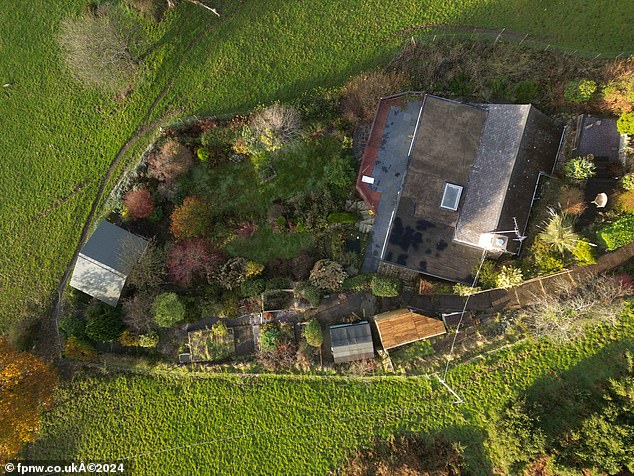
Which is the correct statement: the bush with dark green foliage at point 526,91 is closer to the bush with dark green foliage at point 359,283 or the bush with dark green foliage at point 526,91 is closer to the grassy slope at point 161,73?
the grassy slope at point 161,73

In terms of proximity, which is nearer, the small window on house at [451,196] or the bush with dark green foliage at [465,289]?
the bush with dark green foliage at [465,289]

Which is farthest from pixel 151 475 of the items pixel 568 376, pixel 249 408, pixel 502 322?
pixel 568 376

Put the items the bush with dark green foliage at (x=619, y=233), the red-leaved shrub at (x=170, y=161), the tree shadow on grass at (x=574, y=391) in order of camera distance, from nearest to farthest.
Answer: the tree shadow on grass at (x=574, y=391)
the bush with dark green foliage at (x=619, y=233)
the red-leaved shrub at (x=170, y=161)

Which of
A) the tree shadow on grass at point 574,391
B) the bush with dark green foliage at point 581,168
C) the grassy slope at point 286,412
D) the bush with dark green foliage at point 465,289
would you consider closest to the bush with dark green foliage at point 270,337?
the grassy slope at point 286,412

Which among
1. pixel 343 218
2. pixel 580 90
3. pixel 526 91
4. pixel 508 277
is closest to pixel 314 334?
pixel 343 218

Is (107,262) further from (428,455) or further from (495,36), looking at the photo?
(495,36)

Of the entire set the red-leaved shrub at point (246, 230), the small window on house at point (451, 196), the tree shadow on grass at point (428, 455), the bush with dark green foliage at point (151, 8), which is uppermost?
the bush with dark green foliage at point (151, 8)
